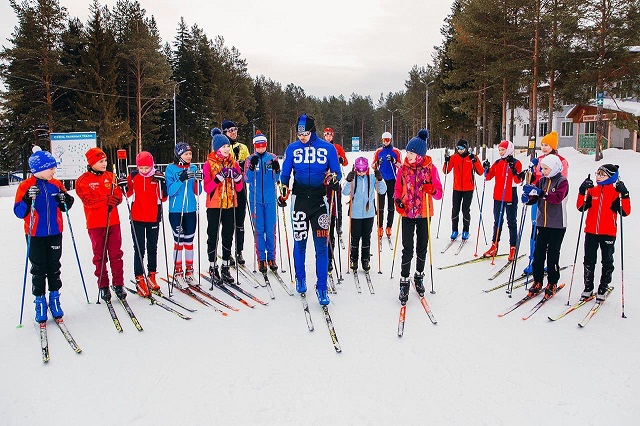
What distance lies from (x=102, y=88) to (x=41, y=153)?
27.7 metres

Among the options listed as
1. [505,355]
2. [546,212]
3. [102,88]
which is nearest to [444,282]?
[546,212]

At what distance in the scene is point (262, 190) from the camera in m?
6.18

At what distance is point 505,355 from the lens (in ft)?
13.0

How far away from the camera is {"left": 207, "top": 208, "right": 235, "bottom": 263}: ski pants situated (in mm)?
5879

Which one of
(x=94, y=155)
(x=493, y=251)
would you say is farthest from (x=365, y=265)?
(x=94, y=155)

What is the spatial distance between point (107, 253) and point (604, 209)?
5.98m

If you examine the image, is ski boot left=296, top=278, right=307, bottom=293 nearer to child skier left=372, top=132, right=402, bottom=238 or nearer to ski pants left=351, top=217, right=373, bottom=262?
ski pants left=351, top=217, right=373, bottom=262

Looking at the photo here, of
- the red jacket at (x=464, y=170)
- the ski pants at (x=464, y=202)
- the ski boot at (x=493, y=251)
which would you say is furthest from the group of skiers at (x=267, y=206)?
the ski pants at (x=464, y=202)

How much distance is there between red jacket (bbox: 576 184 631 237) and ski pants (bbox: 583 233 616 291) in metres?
0.07

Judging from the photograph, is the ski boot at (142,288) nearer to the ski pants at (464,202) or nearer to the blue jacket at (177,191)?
the blue jacket at (177,191)

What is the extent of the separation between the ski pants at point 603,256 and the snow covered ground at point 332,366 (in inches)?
13.1

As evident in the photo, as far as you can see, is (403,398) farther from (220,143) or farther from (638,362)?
(220,143)

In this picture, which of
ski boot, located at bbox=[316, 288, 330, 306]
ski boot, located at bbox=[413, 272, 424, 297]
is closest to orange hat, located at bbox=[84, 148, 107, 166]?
ski boot, located at bbox=[316, 288, 330, 306]

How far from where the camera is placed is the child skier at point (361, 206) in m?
6.33
